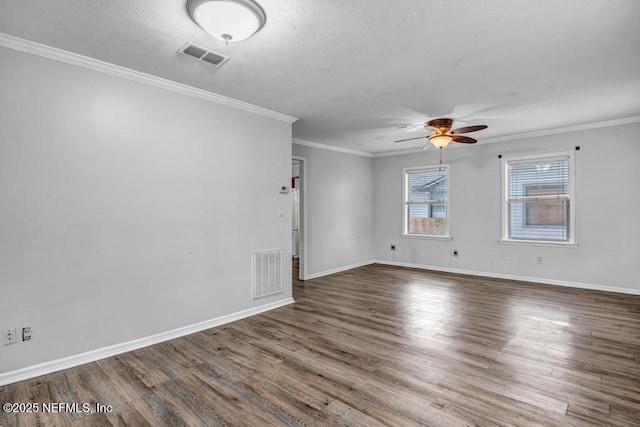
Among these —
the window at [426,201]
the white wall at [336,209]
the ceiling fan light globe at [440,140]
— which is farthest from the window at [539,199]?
the white wall at [336,209]

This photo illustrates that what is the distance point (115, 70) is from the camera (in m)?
2.95

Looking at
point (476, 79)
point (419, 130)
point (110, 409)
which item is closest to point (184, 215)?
point (110, 409)

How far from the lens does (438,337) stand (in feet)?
10.8

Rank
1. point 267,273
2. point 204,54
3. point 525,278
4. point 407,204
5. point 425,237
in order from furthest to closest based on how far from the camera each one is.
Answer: point 407,204
point 425,237
point 525,278
point 267,273
point 204,54

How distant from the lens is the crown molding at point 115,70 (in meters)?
2.50

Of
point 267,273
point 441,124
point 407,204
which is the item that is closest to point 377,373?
point 267,273

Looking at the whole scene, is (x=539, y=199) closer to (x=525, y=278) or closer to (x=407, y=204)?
(x=525, y=278)

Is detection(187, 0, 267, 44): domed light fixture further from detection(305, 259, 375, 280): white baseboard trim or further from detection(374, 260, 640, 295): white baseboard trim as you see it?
detection(374, 260, 640, 295): white baseboard trim

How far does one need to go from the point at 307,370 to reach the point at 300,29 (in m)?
2.55

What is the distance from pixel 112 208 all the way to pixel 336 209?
14.3 feet

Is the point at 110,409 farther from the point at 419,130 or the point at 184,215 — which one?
the point at 419,130

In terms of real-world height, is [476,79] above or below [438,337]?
above

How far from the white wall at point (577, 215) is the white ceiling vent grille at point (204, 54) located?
510 centimetres

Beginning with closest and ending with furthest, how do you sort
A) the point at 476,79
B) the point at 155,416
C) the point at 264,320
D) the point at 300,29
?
1. the point at 155,416
2. the point at 300,29
3. the point at 476,79
4. the point at 264,320
